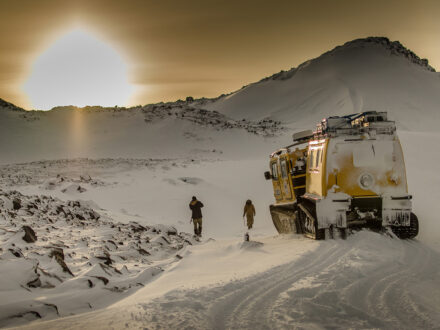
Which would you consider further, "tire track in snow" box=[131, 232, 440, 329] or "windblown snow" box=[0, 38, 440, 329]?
"windblown snow" box=[0, 38, 440, 329]

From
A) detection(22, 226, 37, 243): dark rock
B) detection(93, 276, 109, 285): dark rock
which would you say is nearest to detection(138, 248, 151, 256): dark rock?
detection(22, 226, 37, 243): dark rock

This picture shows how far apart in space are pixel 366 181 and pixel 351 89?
85.7 m

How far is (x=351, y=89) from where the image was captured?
9081cm

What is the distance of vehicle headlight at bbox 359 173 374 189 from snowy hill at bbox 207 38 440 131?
5938 cm

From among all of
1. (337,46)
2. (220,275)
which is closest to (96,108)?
(220,275)

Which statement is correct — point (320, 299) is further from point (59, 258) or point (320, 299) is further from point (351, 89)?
point (351, 89)

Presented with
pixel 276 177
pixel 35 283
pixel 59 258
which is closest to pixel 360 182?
pixel 276 177

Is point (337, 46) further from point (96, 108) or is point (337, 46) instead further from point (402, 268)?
point (402, 268)

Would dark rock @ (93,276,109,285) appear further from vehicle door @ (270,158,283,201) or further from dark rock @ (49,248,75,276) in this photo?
vehicle door @ (270,158,283,201)

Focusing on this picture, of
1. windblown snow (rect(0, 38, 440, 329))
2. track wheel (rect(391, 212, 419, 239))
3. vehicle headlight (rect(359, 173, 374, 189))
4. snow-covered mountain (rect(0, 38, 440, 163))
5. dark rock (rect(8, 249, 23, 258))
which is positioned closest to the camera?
windblown snow (rect(0, 38, 440, 329))

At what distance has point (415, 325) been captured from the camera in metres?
4.53

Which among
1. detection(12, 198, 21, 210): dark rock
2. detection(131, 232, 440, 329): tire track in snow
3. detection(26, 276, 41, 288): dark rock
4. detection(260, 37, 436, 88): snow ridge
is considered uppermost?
detection(260, 37, 436, 88): snow ridge

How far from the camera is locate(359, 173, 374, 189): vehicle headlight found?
996 cm

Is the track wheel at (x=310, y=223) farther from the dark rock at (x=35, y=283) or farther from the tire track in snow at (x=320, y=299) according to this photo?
the dark rock at (x=35, y=283)
